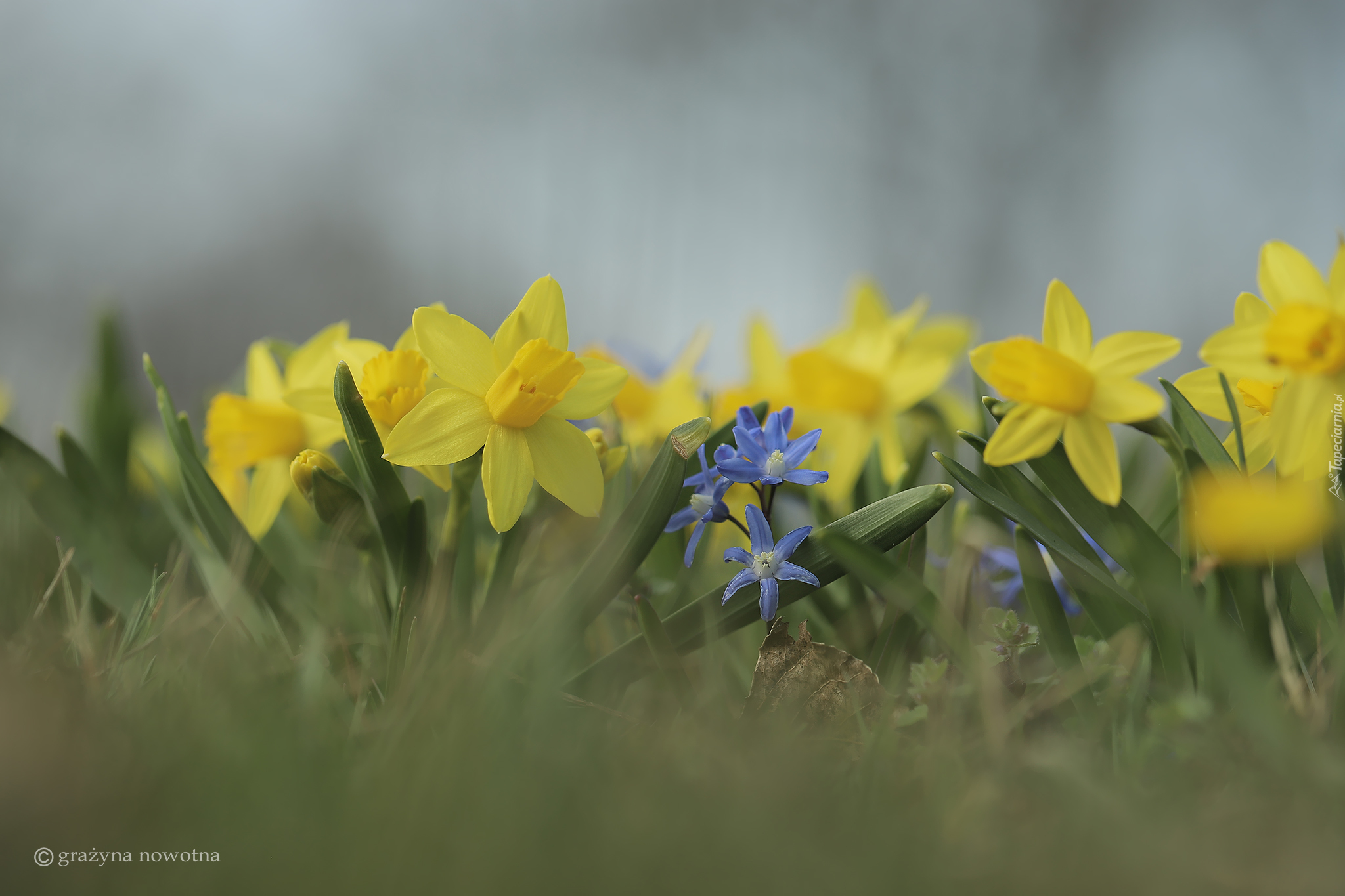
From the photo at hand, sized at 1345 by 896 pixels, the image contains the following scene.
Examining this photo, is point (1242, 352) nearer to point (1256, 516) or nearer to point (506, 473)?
point (1256, 516)

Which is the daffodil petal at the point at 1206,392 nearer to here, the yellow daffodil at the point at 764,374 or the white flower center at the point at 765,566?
the white flower center at the point at 765,566

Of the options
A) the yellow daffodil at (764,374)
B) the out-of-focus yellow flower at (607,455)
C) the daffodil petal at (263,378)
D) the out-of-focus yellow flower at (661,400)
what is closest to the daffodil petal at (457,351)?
the out-of-focus yellow flower at (607,455)

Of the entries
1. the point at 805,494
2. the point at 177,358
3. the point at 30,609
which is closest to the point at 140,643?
the point at 30,609

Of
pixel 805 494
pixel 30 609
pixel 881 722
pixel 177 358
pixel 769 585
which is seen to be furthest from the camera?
pixel 177 358

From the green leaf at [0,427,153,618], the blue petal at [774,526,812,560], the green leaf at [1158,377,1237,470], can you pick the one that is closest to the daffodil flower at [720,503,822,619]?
the blue petal at [774,526,812,560]

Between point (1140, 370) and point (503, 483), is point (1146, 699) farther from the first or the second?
point (503, 483)
